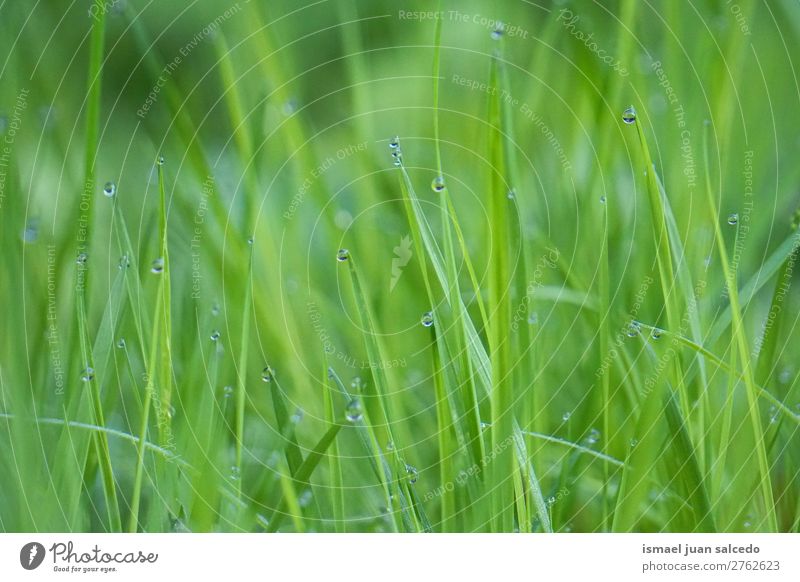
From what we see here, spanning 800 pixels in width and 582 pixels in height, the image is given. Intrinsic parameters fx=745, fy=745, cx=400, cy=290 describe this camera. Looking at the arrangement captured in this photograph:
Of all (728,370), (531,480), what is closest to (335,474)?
(531,480)

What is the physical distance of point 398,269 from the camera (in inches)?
19.7

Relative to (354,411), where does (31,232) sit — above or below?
above

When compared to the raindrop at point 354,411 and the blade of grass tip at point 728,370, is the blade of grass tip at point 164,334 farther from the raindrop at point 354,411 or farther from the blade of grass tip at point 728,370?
the blade of grass tip at point 728,370

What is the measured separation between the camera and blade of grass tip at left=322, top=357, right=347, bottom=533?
454mm

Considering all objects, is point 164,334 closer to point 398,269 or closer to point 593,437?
point 398,269

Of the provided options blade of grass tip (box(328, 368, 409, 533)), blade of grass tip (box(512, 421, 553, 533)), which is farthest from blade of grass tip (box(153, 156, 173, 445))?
blade of grass tip (box(512, 421, 553, 533))

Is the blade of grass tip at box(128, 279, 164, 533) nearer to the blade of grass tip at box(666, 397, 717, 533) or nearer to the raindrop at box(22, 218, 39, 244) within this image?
the raindrop at box(22, 218, 39, 244)

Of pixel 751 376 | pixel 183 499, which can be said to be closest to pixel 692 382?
pixel 751 376

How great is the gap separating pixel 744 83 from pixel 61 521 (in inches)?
21.0

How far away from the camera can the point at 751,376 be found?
0.48m

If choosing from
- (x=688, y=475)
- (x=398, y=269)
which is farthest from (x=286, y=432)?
(x=688, y=475)

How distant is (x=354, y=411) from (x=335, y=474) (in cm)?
4

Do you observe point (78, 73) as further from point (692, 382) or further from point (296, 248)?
point (692, 382)

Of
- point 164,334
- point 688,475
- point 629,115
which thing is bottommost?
point 688,475
